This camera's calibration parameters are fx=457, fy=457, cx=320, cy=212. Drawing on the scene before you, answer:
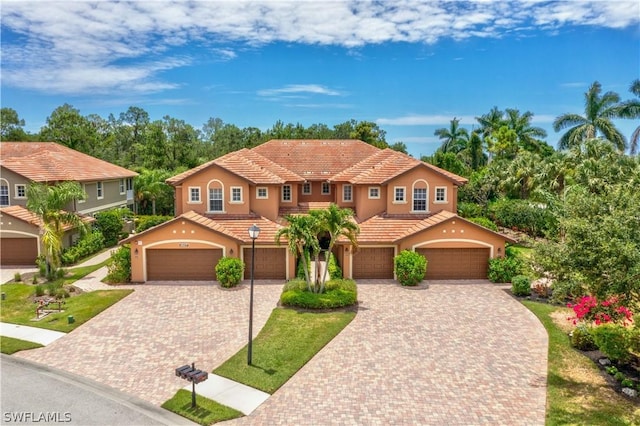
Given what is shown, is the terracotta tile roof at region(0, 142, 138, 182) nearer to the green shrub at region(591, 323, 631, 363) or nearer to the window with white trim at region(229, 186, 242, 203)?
the window with white trim at region(229, 186, 242, 203)

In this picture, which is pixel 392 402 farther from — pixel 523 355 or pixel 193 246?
pixel 193 246

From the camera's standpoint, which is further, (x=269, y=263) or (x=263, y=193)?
(x=263, y=193)

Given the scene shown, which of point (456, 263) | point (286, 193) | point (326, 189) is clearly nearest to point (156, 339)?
point (456, 263)

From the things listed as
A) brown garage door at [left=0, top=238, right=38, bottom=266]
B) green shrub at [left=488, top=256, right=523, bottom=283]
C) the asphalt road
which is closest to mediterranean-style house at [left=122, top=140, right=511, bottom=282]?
green shrub at [left=488, top=256, right=523, bottom=283]

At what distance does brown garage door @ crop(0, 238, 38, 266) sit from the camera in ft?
92.2

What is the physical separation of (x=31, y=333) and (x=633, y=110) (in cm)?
4489

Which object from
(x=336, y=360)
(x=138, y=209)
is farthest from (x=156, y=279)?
(x=138, y=209)

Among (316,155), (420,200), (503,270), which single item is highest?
(316,155)

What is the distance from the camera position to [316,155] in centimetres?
3609

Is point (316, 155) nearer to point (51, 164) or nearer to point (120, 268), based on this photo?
point (120, 268)

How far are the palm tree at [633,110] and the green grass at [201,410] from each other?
37483mm

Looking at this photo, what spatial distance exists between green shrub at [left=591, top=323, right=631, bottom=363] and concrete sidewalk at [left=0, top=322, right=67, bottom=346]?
63.4 ft

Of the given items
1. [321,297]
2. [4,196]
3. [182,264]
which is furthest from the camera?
[4,196]
